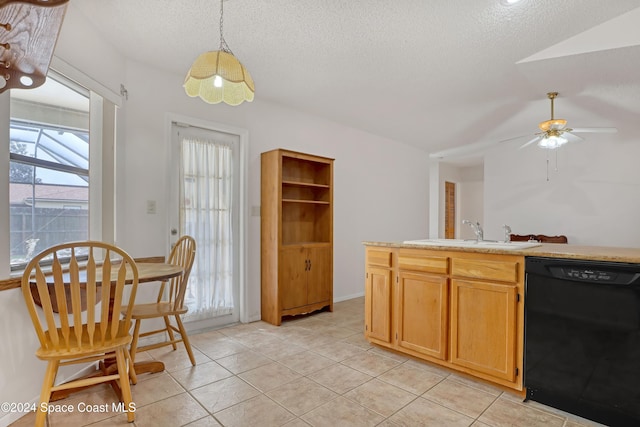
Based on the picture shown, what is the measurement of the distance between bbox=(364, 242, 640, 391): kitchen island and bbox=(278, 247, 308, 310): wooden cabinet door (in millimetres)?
1021

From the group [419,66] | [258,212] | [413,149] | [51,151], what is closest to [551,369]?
[419,66]

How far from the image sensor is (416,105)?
4.06 metres

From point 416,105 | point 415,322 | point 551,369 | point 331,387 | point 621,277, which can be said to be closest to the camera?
point 621,277

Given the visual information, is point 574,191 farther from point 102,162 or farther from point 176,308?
point 102,162

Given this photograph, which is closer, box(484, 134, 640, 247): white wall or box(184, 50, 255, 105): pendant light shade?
box(184, 50, 255, 105): pendant light shade

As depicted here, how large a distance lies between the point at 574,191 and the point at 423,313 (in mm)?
4174

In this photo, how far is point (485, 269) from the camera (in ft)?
7.18

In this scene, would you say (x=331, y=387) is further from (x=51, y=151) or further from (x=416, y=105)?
(x=416, y=105)

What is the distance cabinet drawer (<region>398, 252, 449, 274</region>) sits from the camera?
239cm

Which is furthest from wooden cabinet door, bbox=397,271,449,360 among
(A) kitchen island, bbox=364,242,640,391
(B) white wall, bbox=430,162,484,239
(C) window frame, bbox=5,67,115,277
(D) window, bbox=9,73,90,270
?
(B) white wall, bbox=430,162,484,239

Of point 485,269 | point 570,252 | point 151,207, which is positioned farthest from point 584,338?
point 151,207

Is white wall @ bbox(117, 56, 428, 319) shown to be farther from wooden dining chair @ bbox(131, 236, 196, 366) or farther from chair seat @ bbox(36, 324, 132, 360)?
chair seat @ bbox(36, 324, 132, 360)

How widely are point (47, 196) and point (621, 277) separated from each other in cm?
347

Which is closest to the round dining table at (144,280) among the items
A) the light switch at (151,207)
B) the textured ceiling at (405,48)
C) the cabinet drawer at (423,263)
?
the light switch at (151,207)
